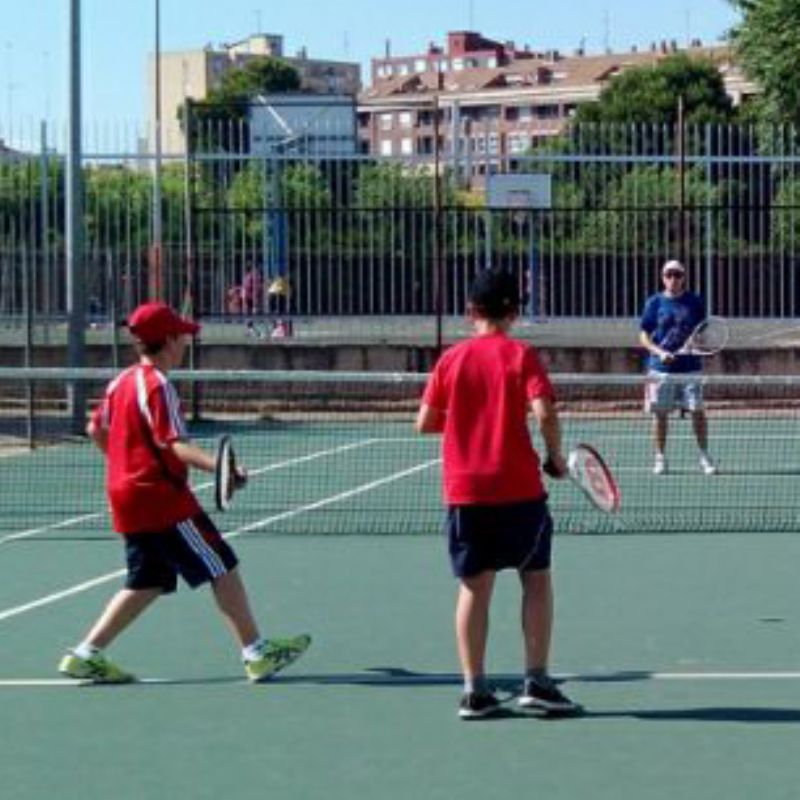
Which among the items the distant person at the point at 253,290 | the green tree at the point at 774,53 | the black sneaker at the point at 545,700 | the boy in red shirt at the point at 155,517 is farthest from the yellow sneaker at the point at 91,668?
the green tree at the point at 774,53

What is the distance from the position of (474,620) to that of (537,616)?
236mm

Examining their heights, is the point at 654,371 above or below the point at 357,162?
below

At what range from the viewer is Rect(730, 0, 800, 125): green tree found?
3331cm

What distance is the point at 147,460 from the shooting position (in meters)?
8.91

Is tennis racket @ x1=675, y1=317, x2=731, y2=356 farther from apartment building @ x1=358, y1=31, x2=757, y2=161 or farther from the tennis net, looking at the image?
apartment building @ x1=358, y1=31, x2=757, y2=161

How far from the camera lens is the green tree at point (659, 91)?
251 feet

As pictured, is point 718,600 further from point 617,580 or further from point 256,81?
point 256,81

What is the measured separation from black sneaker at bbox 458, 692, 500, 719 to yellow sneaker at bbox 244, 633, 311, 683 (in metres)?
1.04

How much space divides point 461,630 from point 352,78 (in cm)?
19245

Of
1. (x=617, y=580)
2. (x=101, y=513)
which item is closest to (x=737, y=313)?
(x=101, y=513)

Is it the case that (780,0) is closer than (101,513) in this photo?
No

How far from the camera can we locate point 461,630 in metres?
8.27

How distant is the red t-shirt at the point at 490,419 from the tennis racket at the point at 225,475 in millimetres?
941

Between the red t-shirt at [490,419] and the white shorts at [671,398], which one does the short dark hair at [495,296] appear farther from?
the white shorts at [671,398]
